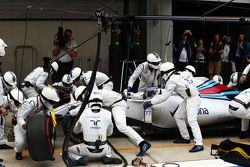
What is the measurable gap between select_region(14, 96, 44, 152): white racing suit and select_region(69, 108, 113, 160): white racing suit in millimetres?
775

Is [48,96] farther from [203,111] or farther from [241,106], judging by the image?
[241,106]

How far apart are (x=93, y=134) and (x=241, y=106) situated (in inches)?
124

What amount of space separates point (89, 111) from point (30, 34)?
8.96 m

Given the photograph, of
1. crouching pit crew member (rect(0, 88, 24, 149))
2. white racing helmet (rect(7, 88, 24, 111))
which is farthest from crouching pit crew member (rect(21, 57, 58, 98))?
white racing helmet (rect(7, 88, 24, 111))

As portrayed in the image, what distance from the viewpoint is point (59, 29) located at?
14852mm

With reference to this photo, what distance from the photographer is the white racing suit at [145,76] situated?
34.9 feet

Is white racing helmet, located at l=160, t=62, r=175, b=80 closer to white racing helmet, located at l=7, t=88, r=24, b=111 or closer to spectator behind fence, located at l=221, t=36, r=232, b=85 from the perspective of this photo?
white racing helmet, located at l=7, t=88, r=24, b=111

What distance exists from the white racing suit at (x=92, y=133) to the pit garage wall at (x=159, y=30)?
861 centimetres

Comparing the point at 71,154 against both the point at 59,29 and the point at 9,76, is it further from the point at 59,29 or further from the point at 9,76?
the point at 59,29

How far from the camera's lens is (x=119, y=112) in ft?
27.5

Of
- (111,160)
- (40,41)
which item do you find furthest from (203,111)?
(40,41)

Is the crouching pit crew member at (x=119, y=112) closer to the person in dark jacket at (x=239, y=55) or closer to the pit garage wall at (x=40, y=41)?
the pit garage wall at (x=40, y=41)

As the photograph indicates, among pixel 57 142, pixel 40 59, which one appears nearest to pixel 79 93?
pixel 57 142

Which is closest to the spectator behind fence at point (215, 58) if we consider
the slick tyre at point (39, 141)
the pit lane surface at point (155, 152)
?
the pit lane surface at point (155, 152)
